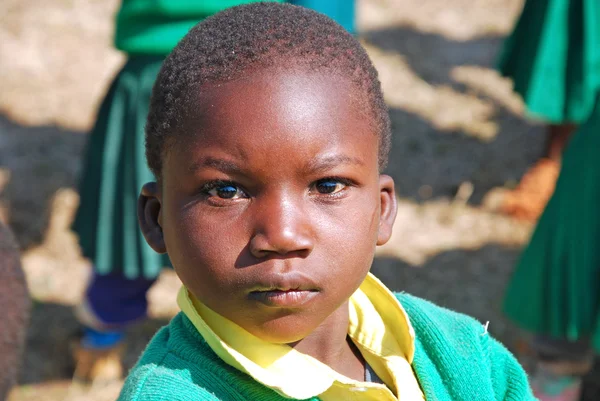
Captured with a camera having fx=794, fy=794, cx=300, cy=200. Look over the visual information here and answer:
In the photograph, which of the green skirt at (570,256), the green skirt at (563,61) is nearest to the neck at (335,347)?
the green skirt at (570,256)

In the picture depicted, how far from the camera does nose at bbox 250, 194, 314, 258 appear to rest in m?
1.20

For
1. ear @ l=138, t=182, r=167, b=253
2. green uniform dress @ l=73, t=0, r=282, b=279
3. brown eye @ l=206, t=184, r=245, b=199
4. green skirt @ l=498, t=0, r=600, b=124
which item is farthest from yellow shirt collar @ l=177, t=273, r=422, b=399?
green skirt @ l=498, t=0, r=600, b=124

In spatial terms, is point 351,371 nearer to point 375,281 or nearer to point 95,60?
point 375,281

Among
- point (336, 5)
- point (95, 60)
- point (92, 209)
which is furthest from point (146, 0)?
point (95, 60)

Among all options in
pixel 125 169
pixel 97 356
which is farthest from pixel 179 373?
pixel 97 356

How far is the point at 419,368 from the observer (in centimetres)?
150

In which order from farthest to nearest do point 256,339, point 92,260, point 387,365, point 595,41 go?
point 595,41 < point 92,260 < point 387,365 < point 256,339

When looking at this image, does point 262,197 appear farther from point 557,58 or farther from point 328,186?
point 557,58

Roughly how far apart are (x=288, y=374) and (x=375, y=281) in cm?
32

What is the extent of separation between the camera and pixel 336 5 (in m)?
2.78

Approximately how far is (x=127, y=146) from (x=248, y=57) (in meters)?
1.67

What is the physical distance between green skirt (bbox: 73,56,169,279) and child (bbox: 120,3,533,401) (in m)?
1.38

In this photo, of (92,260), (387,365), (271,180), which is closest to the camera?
(271,180)

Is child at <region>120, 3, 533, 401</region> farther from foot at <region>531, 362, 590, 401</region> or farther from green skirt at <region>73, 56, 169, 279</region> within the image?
foot at <region>531, 362, 590, 401</region>
